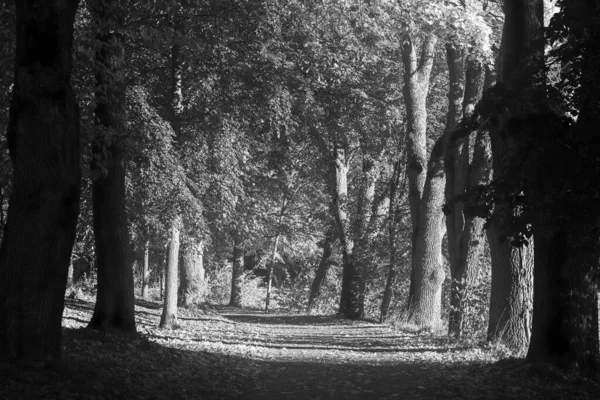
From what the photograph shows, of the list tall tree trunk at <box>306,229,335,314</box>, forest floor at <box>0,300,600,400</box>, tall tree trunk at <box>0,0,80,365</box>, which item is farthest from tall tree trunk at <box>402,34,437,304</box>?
tall tree trunk at <box>0,0,80,365</box>

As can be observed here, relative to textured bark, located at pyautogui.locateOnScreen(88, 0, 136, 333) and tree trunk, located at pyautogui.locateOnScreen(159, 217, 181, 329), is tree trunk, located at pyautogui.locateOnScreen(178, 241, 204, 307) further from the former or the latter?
textured bark, located at pyautogui.locateOnScreen(88, 0, 136, 333)

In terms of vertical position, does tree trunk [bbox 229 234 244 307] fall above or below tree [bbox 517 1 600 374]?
below

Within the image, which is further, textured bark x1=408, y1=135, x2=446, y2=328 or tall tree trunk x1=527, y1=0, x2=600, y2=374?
textured bark x1=408, y1=135, x2=446, y2=328

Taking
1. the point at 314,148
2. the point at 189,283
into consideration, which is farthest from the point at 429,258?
the point at 189,283

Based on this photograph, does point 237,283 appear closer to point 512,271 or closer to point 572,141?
point 512,271

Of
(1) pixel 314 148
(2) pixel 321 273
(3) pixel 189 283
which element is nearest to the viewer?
(1) pixel 314 148

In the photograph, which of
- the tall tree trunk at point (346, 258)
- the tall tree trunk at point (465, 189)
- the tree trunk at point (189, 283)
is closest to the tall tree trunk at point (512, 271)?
the tall tree trunk at point (465, 189)

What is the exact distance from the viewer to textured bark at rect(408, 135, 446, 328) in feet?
68.9

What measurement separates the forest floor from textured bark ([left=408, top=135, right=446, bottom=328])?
13.9 ft

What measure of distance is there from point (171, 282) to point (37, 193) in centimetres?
1204

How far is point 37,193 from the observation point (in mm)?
7223

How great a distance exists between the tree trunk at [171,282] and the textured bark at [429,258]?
7.34 m

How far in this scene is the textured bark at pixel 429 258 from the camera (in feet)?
68.9

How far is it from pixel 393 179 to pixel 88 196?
16.9 m
